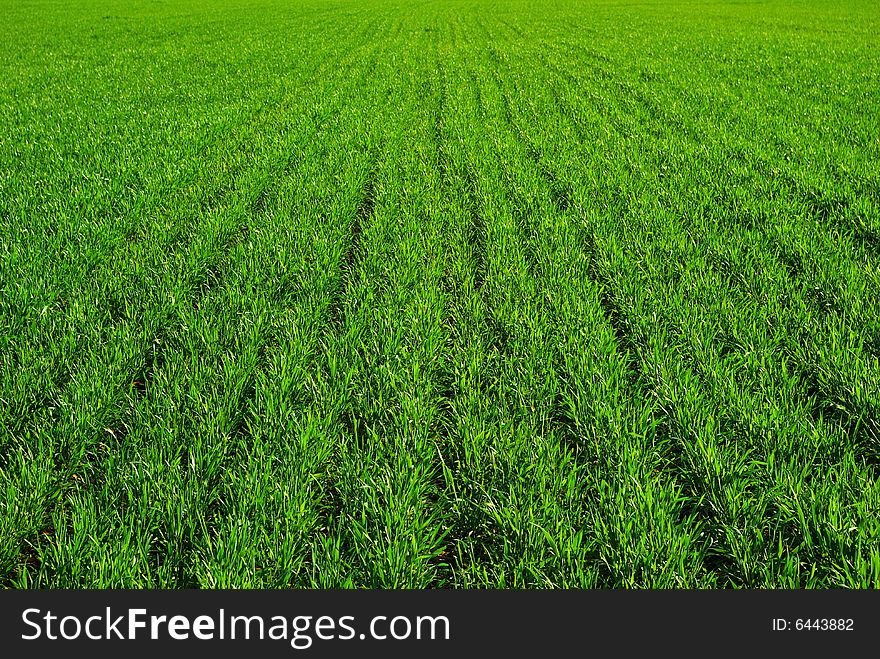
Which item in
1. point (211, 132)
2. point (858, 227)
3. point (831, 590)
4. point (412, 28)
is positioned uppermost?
point (412, 28)

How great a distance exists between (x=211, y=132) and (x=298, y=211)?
4.02m

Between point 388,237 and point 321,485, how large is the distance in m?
2.83

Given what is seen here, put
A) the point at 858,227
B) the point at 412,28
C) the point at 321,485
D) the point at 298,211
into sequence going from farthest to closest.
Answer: the point at 412,28 < the point at 298,211 < the point at 858,227 < the point at 321,485

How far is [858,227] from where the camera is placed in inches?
186

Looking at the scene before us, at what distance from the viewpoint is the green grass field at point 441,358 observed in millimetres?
2000

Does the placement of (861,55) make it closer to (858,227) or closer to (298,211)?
(858,227)

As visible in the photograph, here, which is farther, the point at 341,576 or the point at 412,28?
the point at 412,28

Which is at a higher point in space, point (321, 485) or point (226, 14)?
point (226, 14)

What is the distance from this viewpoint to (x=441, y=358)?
3.13 metres

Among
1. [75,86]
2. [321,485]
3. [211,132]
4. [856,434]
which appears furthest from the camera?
[75,86]

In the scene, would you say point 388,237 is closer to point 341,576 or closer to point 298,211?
point 298,211

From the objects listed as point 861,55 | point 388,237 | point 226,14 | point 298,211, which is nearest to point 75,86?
point 298,211

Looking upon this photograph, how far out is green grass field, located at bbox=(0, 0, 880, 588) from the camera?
6.56 ft

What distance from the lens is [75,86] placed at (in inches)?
486
